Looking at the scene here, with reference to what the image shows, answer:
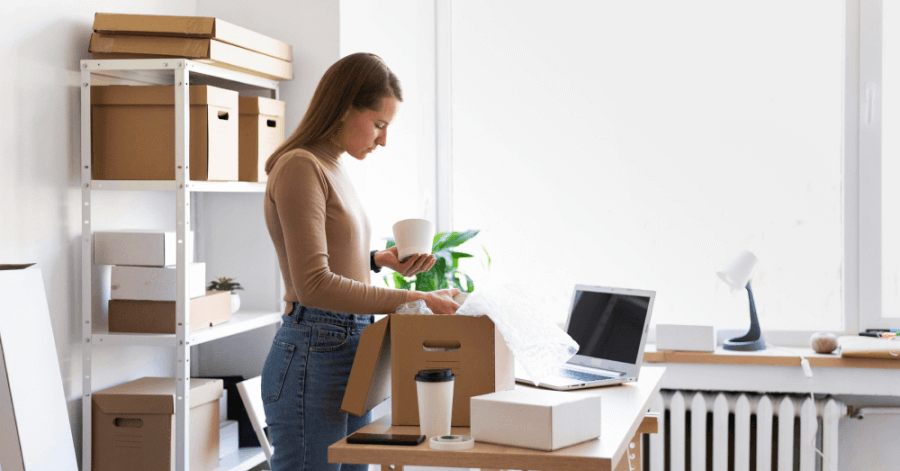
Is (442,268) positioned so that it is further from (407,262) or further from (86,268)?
(86,268)

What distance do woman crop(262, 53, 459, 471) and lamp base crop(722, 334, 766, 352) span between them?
1643 millimetres

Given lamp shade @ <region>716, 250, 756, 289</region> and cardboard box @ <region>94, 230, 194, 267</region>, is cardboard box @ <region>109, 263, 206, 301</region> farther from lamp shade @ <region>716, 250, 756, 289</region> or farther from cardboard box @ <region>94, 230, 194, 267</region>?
lamp shade @ <region>716, 250, 756, 289</region>

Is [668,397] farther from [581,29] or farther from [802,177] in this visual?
[581,29]

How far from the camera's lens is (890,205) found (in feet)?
9.88

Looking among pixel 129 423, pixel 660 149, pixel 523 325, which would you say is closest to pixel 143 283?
pixel 129 423

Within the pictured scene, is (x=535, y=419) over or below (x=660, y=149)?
below

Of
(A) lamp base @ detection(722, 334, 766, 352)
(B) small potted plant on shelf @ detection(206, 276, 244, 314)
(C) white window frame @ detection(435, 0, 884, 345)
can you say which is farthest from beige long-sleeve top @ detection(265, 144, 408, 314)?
(C) white window frame @ detection(435, 0, 884, 345)

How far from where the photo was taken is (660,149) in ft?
10.6

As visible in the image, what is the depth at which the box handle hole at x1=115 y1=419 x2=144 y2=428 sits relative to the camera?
218 centimetres

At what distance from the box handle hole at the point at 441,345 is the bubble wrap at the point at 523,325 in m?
0.06

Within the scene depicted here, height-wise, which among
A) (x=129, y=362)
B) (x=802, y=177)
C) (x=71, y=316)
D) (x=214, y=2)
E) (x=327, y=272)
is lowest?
(x=129, y=362)

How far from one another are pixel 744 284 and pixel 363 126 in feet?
5.48

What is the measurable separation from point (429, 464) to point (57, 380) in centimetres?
105

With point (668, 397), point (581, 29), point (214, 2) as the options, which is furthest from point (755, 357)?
point (214, 2)
